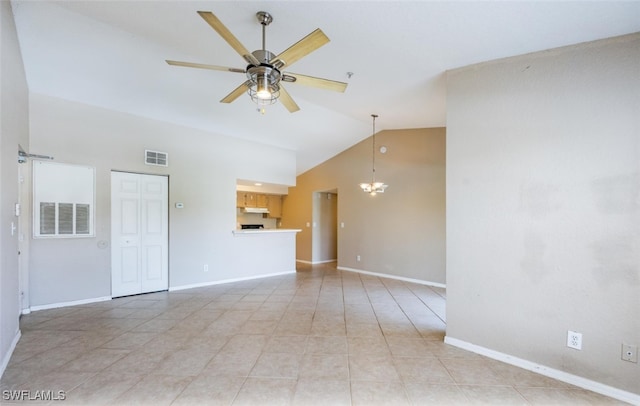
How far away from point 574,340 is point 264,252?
5.16m

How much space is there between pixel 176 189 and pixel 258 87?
3.60 meters

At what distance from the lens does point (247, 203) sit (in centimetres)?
818

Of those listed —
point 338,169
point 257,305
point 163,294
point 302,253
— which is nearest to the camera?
point 257,305

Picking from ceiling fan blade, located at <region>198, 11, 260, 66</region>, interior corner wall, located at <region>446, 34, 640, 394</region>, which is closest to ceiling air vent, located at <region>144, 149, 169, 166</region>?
ceiling fan blade, located at <region>198, 11, 260, 66</region>

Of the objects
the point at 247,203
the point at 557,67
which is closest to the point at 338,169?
the point at 247,203

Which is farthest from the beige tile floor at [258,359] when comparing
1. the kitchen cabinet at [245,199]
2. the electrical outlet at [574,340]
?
the kitchen cabinet at [245,199]

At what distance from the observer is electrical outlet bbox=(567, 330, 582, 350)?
2.38m

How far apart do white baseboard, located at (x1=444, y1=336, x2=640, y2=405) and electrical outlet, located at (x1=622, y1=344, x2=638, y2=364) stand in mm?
240

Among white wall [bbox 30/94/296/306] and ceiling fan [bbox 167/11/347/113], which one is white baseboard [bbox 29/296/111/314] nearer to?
white wall [bbox 30/94/296/306]

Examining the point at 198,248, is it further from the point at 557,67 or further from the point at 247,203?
the point at 557,67

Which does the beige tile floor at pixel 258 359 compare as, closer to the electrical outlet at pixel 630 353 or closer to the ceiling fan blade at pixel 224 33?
the electrical outlet at pixel 630 353

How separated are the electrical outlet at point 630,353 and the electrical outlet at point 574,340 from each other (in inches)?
9.7


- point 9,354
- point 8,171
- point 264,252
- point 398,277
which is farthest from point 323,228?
point 8,171

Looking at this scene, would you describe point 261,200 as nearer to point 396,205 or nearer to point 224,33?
point 396,205
